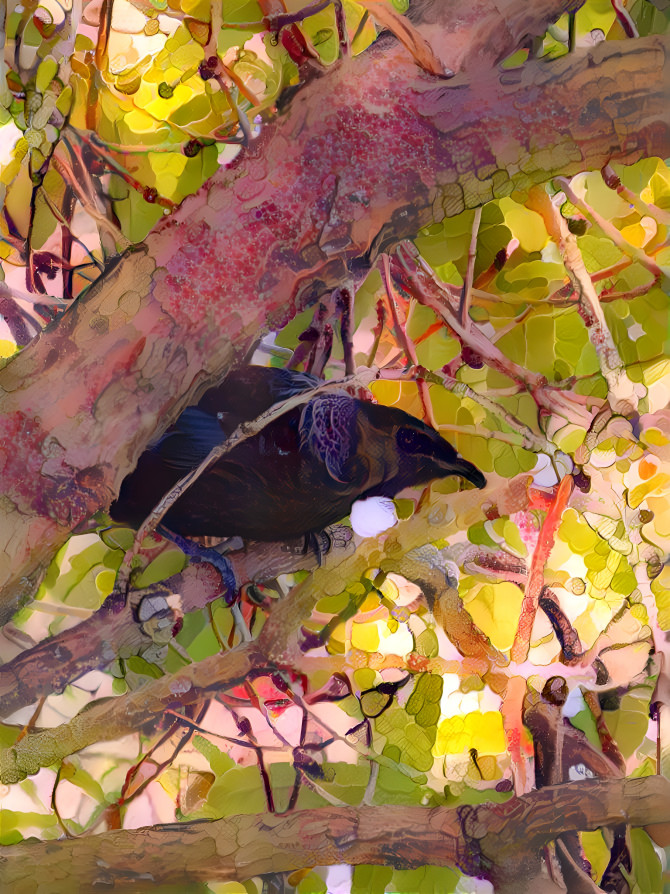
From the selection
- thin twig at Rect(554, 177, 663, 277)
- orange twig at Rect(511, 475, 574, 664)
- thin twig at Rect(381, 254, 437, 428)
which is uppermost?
thin twig at Rect(554, 177, 663, 277)

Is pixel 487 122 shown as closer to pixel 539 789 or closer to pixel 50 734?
pixel 539 789

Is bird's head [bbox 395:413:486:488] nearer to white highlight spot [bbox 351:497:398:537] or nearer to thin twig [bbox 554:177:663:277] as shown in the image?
white highlight spot [bbox 351:497:398:537]

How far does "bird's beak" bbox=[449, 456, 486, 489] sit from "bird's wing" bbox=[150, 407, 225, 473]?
1.17ft

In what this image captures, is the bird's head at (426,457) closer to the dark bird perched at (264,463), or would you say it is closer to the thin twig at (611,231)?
the dark bird perched at (264,463)

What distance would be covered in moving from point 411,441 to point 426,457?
0.03 metres

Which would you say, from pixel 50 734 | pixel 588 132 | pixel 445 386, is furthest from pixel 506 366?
pixel 50 734

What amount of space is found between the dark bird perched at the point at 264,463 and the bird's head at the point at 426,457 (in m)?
0.02

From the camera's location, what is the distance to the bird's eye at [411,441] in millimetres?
1039

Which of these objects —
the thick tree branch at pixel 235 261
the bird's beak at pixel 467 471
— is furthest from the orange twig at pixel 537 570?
the thick tree branch at pixel 235 261

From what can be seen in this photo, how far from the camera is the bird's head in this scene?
1040 mm

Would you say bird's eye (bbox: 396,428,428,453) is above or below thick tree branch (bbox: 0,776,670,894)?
above

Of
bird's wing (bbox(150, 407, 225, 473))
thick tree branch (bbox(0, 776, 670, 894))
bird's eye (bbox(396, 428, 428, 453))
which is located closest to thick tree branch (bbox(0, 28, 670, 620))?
bird's wing (bbox(150, 407, 225, 473))

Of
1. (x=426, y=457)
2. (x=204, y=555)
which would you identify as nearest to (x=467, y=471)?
(x=426, y=457)

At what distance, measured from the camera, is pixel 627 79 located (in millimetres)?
1052
